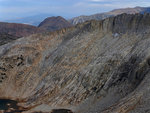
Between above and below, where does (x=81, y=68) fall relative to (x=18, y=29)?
below

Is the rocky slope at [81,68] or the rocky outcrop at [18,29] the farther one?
the rocky outcrop at [18,29]

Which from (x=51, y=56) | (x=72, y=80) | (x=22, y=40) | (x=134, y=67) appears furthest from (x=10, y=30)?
(x=134, y=67)

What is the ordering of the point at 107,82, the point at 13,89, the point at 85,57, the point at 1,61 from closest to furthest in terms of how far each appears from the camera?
1. the point at 107,82
2. the point at 85,57
3. the point at 13,89
4. the point at 1,61

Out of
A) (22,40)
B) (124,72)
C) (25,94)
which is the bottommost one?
(25,94)

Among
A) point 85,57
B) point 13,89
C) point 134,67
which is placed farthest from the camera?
point 13,89

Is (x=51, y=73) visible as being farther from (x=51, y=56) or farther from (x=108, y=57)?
(x=108, y=57)

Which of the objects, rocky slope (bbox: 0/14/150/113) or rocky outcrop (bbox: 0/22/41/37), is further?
rocky outcrop (bbox: 0/22/41/37)

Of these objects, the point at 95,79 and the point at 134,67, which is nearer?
the point at 134,67

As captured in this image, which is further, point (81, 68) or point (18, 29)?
point (18, 29)
